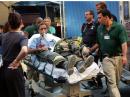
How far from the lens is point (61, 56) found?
7637mm

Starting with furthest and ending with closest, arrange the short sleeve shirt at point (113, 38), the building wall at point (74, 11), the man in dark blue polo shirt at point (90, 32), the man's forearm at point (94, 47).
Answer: the building wall at point (74, 11) → the man in dark blue polo shirt at point (90, 32) → the man's forearm at point (94, 47) → the short sleeve shirt at point (113, 38)

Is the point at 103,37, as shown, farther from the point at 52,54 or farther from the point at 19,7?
the point at 19,7

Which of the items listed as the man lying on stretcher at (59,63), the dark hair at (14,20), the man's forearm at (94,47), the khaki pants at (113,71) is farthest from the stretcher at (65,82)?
the dark hair at (14,20)

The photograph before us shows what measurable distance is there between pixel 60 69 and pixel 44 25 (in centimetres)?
191

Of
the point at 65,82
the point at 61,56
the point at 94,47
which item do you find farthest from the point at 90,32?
the point at 65,82

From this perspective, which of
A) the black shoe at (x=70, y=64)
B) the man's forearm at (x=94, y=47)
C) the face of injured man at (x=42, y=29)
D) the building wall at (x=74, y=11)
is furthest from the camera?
the building wall at (x=74, y=11)

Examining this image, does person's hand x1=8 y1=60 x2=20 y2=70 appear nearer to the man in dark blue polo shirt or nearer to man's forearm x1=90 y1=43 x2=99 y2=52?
man's forearm x1=90 y1=43 x2=99 y2=52

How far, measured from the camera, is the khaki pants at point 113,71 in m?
7.55

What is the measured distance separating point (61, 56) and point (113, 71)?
3.19 ft

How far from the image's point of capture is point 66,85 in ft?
25.3

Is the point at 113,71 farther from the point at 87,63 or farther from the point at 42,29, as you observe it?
the point at 42,29

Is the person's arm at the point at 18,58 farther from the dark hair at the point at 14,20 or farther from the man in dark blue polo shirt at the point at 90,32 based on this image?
the man in dark blue polo shirt at the point at 90,32

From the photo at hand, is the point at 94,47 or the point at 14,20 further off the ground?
the point at 14,20

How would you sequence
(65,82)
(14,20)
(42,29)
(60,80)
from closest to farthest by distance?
(14,20) → (60,80) → (65,82) → (42,29)
